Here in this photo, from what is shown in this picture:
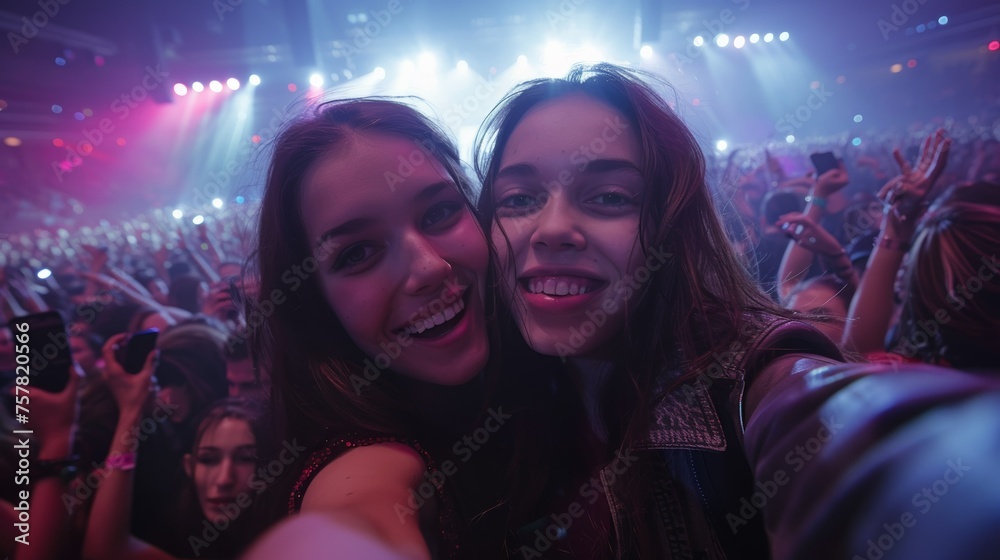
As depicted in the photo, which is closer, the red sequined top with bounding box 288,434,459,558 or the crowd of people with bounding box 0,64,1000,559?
the crowd of people with bounding box 0,64,1000,559

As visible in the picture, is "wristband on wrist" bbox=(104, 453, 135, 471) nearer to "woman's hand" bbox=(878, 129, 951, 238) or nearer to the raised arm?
the raised arm

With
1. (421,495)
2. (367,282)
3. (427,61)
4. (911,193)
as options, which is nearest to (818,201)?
(911,193)

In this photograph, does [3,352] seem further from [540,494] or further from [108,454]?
[540,494]

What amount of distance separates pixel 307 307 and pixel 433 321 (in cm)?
47

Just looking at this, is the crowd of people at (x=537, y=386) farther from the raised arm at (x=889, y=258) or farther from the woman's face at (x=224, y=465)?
the raised arm at (x=889, y=258)

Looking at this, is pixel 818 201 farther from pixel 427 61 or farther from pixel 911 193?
pixel 427 61

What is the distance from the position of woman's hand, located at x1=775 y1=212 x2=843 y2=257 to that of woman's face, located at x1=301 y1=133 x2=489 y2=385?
2.41 m

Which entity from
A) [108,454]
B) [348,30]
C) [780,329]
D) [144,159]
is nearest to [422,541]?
[780,329]

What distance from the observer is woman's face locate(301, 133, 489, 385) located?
1321mm

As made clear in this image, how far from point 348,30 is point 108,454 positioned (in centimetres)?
991

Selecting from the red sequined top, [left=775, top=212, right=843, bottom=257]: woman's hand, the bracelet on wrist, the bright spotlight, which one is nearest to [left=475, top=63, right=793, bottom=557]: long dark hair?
the red sequined top

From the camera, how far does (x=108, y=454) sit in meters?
2.13

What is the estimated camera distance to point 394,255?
4.50 feet

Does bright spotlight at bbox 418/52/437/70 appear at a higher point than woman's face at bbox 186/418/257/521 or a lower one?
higher
